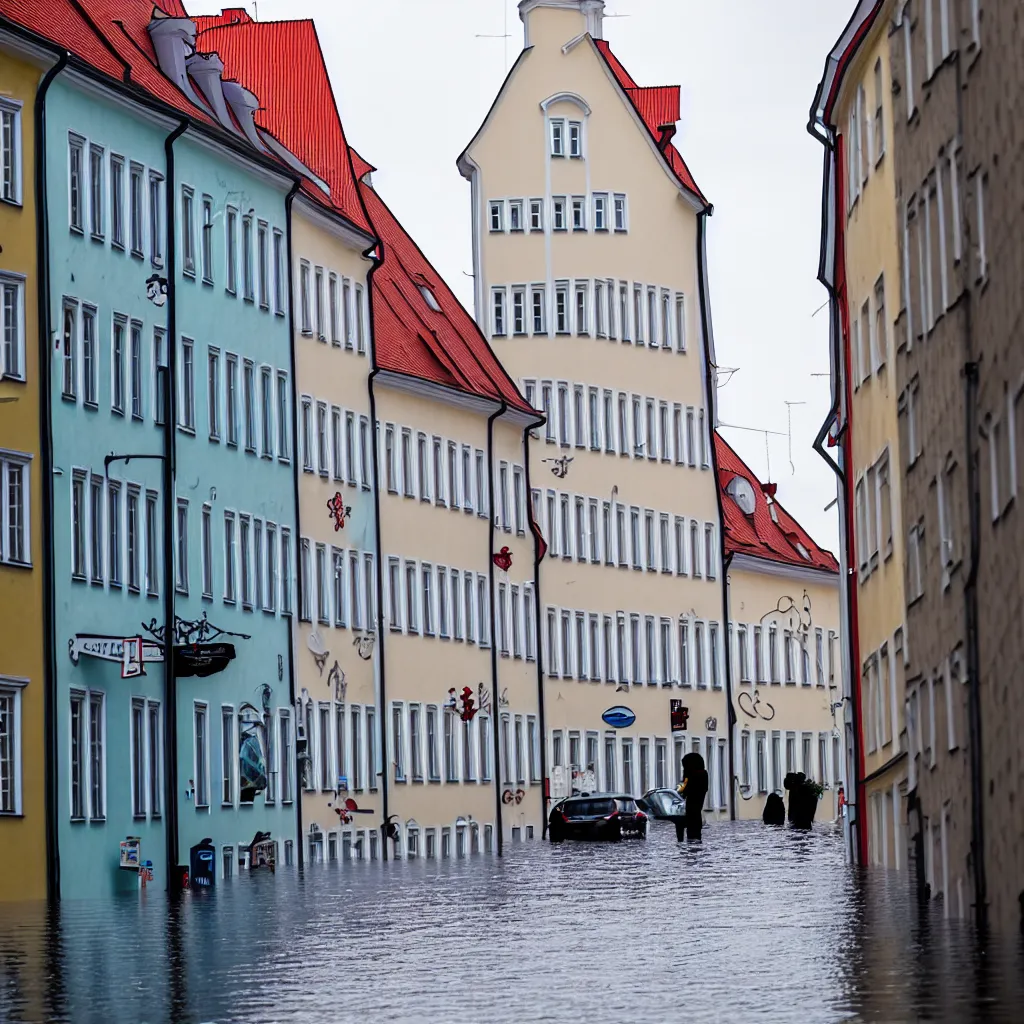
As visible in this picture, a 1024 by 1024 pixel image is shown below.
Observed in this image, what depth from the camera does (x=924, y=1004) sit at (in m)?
15.6

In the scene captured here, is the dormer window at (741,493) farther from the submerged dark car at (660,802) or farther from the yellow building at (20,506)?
the yellow building at (20,506)

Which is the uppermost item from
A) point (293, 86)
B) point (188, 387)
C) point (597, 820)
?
point (293, 86)

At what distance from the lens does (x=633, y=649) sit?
9400cm

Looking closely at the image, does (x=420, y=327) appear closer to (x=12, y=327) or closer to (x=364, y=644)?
(x=364, y=644)

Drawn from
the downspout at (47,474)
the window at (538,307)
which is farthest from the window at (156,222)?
the window at (538,307)

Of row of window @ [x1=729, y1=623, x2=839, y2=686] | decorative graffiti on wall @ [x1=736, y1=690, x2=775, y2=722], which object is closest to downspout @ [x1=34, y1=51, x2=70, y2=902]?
row of window @ [x1=729, y1=623, x2=839, y2=686]

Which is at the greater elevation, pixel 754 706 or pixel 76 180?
pixel 76 180

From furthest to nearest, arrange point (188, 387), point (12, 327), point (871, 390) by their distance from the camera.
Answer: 1. point (188, 387)
2. point (12, 327)
3. point (871, 390)

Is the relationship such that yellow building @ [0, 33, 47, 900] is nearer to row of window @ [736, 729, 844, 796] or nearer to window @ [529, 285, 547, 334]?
window @ [529, 285, 547, 334]

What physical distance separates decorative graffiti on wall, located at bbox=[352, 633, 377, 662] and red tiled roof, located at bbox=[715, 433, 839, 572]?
111 feet

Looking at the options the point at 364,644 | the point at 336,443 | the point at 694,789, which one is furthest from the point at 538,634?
the point at 694,789

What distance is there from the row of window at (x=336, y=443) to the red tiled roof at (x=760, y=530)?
109ft

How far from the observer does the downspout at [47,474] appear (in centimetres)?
4588

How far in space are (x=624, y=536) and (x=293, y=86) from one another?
86.1 feet
